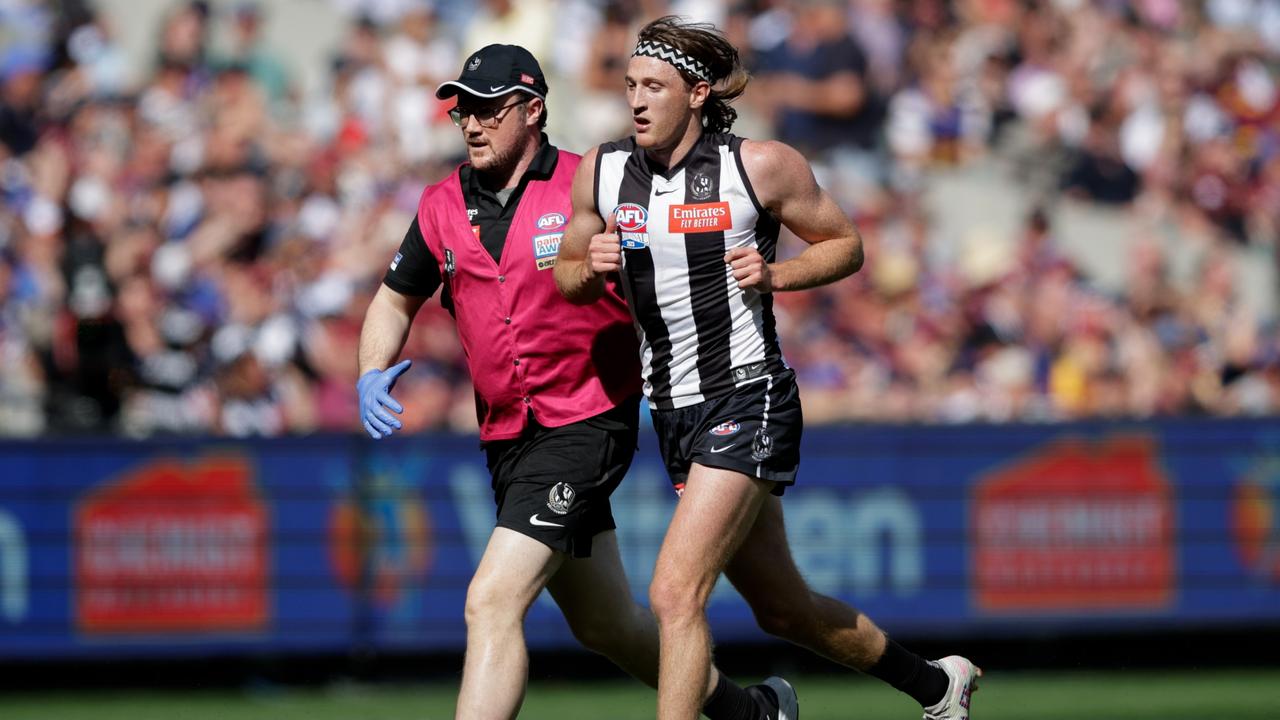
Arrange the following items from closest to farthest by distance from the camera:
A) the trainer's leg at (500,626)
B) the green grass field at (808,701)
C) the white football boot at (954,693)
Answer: the trainer's leg at (500,626) → the white football boot at (954,693) → the green grass field at (808,701)

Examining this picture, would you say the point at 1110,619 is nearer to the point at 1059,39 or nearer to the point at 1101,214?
the point at 1101,214

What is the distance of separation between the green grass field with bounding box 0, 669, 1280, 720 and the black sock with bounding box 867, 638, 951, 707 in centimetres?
255

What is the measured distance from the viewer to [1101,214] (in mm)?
13797

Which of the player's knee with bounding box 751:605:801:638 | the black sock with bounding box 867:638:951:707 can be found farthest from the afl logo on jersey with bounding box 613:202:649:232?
the black sock with bounding box 867:638:951:707

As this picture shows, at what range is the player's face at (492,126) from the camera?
6117 mm

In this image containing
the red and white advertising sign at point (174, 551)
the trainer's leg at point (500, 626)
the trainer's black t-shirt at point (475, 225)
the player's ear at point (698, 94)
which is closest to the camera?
the trainer's leg at point (500, 626)

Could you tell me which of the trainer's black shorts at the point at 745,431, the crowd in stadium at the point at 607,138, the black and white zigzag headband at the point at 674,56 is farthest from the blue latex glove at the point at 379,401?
the crowd in stadium at the point at 607,138

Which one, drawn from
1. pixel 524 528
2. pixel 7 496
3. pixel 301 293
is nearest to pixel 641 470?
pixel 301 293

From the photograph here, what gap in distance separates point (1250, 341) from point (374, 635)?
6.52 meters

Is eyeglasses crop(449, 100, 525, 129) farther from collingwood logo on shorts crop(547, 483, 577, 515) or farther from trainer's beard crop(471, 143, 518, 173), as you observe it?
collingwood logo on shorts crop(547, 483, 577, 515)

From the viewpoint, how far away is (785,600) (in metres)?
6.15

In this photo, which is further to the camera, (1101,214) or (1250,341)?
(1101,214)

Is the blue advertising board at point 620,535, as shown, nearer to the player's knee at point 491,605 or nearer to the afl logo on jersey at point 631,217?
the player's knee at point 491,605

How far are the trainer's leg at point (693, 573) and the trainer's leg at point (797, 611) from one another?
0.32 m
